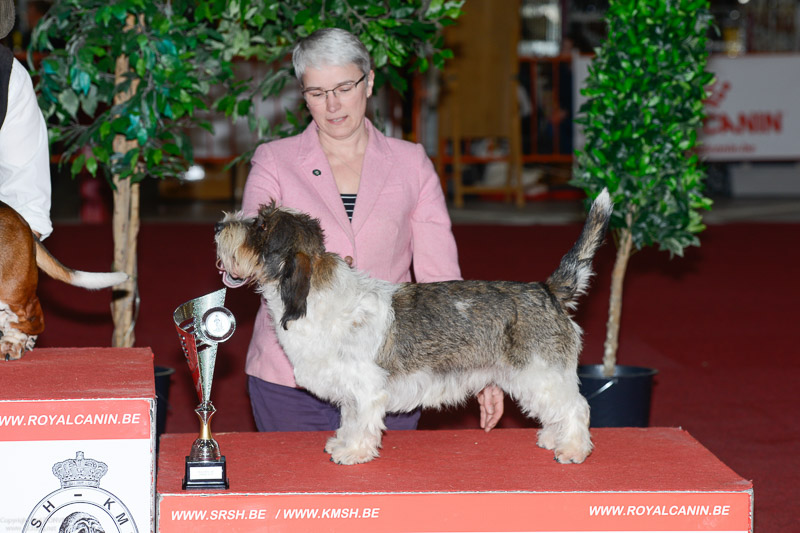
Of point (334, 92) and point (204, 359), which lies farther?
point (334, 92)

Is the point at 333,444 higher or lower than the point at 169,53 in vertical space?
lower

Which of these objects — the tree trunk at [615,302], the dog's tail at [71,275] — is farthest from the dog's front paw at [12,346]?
the tree trunk at [615,302]

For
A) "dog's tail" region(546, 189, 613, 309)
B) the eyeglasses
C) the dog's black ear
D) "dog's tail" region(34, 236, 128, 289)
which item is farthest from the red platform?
the eyeglasses

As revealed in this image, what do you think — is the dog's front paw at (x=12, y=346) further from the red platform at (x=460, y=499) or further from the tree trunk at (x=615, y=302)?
the tree trunk at (x=615, y=302)

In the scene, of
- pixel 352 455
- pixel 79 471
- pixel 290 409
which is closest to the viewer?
pixel 79 471

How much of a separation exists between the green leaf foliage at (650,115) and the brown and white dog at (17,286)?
8.48ft

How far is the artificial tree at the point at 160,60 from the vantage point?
399 cm

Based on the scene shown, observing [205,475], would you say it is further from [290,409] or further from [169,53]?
[169,53]

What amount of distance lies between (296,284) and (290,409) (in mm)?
981

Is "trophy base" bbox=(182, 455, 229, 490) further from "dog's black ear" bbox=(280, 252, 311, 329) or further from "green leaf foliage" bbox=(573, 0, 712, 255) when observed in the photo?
"green leaf foliage" bbox=(573, 0, 712, 255)

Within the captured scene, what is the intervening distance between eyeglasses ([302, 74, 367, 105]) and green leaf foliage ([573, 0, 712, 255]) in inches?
65.0

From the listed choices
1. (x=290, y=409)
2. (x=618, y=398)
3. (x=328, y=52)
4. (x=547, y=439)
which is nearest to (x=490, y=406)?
(x=547, y=439)

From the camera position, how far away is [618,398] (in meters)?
4.64

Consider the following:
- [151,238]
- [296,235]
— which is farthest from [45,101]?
[151,238]
